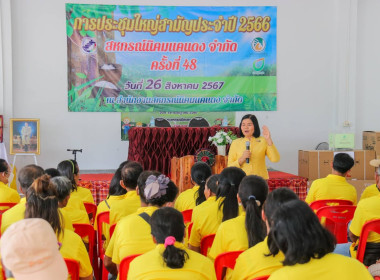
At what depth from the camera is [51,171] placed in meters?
3.92

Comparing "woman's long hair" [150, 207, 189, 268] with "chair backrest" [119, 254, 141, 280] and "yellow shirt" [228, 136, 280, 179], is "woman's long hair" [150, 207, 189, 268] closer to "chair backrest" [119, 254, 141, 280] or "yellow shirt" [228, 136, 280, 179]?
"chair backrest" [119, 254, 141, 280]

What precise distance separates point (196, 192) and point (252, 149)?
1322 mm

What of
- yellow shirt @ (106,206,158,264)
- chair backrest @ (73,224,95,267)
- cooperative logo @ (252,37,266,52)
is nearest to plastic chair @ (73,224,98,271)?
chair backrest @ (73,224,95,267)

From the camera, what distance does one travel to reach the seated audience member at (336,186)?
4.06m

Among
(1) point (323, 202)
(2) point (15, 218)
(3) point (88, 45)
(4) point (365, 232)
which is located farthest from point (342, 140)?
(2) point (15, 218)

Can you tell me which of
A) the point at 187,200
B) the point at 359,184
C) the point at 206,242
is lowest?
A: the point at 359,184

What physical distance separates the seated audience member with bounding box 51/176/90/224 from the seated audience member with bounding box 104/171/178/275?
1.54 ft

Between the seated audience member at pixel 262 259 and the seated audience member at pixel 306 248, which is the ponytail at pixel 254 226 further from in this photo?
the seated audience member at pixel 306 248

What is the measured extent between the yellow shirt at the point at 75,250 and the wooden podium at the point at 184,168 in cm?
355

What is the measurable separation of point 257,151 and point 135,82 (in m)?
3.95

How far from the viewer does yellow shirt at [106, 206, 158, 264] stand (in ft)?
8.41

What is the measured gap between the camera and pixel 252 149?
5.00 metres

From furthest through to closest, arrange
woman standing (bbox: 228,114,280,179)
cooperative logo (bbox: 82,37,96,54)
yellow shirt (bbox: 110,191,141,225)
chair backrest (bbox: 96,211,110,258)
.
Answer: cooperative logo (bbox: 82,37,96,54) → woman standing (bbox: 228,114,280,179) → chair backrest (bbox: 96,211,110,258) → yellow shirt (bbox: 110,191,141,225)

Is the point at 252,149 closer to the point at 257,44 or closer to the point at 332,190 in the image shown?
the point at 332,190
